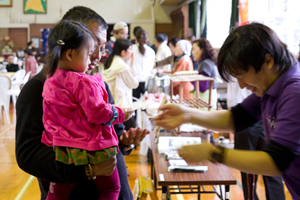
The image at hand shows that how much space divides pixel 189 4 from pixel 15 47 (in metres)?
8.07

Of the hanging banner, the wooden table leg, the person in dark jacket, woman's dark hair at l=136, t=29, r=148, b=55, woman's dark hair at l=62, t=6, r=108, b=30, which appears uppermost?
the hanging banner

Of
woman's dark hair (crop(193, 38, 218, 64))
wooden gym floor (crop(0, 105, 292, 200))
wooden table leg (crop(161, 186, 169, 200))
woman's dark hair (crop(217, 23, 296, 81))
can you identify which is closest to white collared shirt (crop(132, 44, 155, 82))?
woman's dark hair (crop(193, 38, 218, 64))

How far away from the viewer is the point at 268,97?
1.25m

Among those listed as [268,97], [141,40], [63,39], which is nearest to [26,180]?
[141,40]

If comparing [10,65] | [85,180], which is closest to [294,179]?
[85,180]

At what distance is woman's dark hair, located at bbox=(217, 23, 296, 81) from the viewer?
1.13 m

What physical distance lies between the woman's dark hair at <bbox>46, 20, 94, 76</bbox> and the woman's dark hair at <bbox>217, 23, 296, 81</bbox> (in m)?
0.58

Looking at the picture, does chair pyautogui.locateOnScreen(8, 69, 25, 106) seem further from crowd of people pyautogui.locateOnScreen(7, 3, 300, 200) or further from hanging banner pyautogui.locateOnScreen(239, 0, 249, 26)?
crowd of people pyautogui.locateOnScreen(7, 3, 300, 200)

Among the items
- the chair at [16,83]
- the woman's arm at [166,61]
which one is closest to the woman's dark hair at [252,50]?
the woman's arm at [166,61]

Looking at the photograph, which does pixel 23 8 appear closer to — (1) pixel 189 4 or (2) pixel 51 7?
(2) pixel 51 7

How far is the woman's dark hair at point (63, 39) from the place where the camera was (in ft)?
3.95

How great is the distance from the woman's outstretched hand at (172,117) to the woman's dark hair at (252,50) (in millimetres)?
354

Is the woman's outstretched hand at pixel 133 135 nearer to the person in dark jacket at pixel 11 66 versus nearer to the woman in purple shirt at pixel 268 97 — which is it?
the woman in purple shirt at pixel 268 97

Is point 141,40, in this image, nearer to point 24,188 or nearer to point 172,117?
point 24,188
